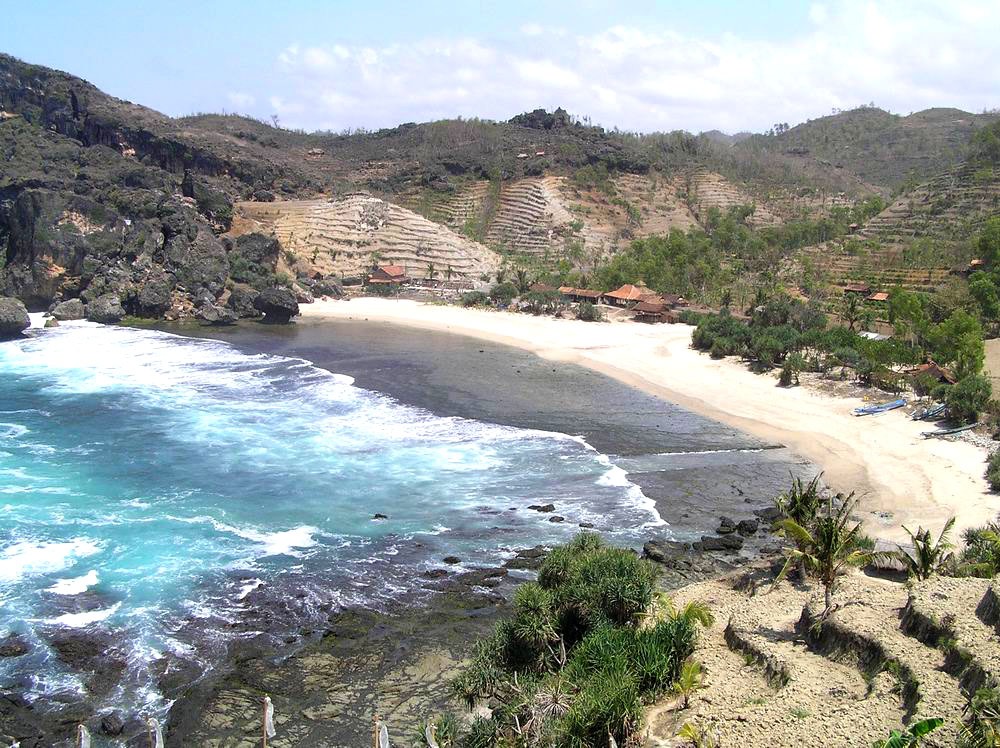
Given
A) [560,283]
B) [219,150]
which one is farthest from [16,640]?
[219,150]

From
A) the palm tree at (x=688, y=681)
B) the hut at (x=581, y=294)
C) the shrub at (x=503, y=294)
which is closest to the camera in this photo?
the palm tree at (x=688, y=681)

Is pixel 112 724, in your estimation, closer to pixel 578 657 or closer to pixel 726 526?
pixel 578 657

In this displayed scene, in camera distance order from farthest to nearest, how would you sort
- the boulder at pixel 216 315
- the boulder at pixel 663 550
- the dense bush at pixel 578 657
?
the boulder at pixel 216 315, the boulder at pixel 663 550, the dense bush at pixel 578 657

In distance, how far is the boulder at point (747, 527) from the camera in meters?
29.6

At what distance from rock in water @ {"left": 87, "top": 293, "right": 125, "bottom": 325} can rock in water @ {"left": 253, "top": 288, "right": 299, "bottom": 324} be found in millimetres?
12251

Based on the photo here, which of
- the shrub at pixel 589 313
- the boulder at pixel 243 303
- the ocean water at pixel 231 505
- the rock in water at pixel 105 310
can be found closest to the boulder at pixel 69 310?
the rock in water at pixel 105 310

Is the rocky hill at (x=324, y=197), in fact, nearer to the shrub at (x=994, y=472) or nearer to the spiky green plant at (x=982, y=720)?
the shrub at (x=994, y=472)

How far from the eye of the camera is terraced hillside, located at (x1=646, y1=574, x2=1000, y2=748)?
1372 cm

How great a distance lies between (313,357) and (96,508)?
30.0 metres

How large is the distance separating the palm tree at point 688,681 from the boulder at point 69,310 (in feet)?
228

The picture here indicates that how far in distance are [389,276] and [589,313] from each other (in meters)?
28.9

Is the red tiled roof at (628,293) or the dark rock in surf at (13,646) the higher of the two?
the red tiled roof at (628,293)

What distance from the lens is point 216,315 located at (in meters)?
73.2

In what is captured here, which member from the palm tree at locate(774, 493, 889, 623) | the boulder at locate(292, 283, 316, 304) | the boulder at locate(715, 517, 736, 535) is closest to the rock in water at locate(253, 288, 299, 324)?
the boulder at locate(292, 283, 316, 304)
